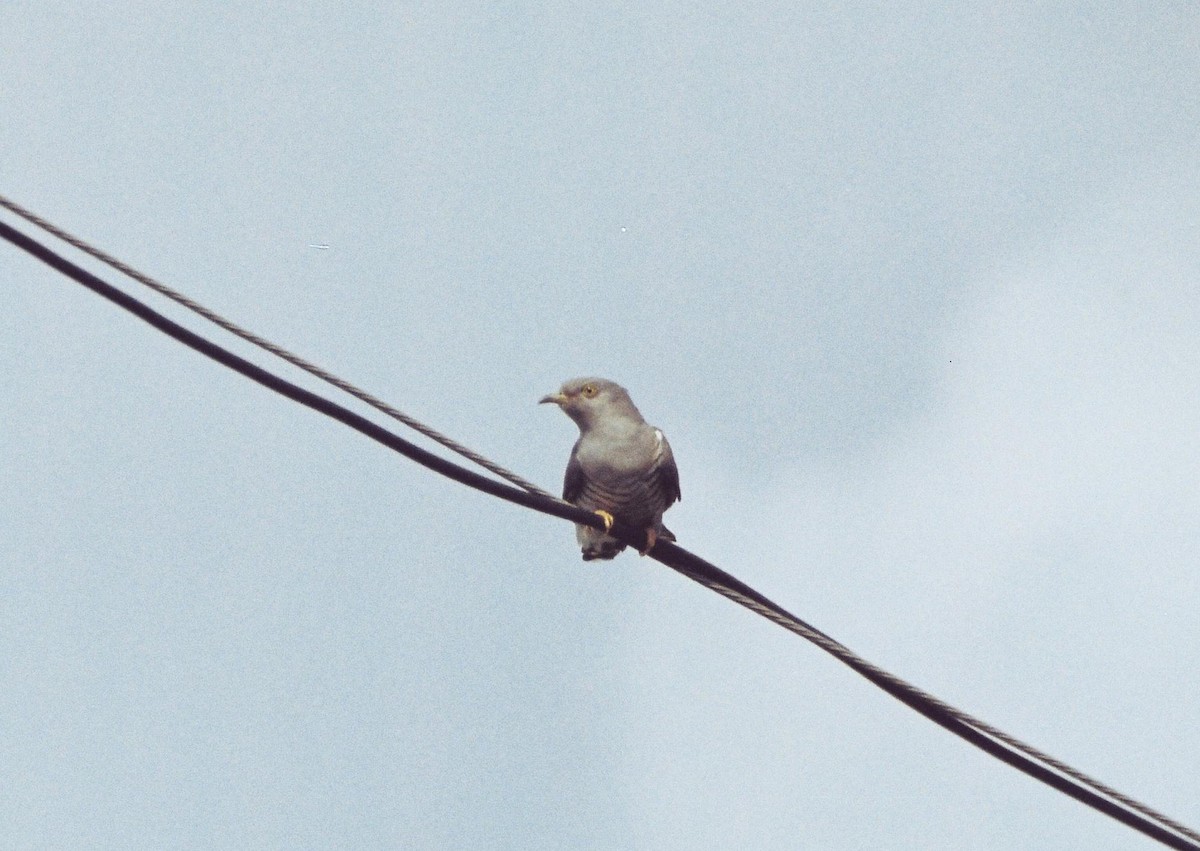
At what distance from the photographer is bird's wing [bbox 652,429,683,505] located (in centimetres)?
825

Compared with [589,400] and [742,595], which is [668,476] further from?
[742,595]

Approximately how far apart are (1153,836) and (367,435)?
2.68m

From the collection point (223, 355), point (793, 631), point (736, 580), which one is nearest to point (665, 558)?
point (736, 580)

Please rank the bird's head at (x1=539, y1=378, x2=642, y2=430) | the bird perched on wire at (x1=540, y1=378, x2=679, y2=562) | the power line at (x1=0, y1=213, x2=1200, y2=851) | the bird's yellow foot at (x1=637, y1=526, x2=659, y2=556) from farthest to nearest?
the bird's head at (x1=539, y1=378, x2=642, y2=430), the bird perched on wire at (x1=540, y1=378, x2=679, y2=562), the bird's yellow foot at (x1=637, y1=526, x2=659, y2=556), the power line at (x1=0, y1=213, x2=1200, y2=851)

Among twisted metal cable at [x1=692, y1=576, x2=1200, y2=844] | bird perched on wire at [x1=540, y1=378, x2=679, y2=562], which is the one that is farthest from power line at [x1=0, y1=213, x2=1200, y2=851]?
bird perched on wire at [x1=540, y1=378, x2=679, y2=562]

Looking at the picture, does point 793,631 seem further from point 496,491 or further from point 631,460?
point 631,460

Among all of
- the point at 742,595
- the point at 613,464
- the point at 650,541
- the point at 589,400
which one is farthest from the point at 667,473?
the point at 742,595

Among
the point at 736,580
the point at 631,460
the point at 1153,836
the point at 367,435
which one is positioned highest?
the point at 631,460

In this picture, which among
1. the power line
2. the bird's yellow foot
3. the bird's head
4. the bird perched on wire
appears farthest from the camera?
the bird's head

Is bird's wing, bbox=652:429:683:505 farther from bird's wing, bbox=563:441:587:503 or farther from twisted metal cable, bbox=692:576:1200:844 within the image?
twisted metal cable, bbox=692:576:1200:844

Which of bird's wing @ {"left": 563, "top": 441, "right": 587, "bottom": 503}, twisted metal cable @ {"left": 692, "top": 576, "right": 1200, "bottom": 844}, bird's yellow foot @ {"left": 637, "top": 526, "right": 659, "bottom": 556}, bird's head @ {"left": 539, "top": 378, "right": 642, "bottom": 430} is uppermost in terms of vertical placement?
bird's head @ {"left": 539, "top": 378, "right": 642, "bottom": 430}

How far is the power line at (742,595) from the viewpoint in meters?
3.82

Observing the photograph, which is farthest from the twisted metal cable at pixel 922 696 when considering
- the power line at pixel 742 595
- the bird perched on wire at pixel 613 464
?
the bird perched on wire at pixel 613 464

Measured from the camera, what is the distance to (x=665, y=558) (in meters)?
5.65
